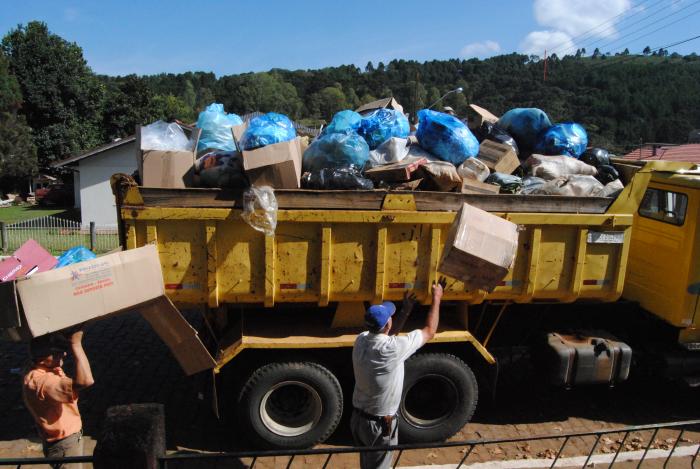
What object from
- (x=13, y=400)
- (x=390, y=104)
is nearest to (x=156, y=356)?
(x=13, y=400)

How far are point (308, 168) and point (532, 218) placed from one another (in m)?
1.98

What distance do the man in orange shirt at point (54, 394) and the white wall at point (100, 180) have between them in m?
20.1

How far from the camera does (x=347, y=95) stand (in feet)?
236

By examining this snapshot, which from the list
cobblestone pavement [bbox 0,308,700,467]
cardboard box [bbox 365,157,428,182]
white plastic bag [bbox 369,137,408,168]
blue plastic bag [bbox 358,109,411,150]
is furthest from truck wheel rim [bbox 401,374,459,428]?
blue plastic bag [bbox 358,109,411,150]

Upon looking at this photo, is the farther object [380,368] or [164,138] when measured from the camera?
[164,138]

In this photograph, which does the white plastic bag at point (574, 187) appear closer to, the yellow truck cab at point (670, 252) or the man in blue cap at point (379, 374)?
the yellow truck cab at point (670, 252)

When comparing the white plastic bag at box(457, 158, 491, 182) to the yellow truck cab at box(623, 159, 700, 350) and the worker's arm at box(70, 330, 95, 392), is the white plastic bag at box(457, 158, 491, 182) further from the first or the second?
the worker's arm at box(70, 330, 95, 392)

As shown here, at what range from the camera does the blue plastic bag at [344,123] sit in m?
5.18

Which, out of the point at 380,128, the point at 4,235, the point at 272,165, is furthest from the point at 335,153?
the point at 4,235

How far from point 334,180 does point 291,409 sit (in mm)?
1996

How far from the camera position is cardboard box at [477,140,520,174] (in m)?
5.16

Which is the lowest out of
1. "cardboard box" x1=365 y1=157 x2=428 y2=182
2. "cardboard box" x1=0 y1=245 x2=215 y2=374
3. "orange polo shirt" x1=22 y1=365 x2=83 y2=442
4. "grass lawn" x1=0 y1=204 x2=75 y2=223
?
"grass lawn" x1=0 y1=204 x2=75 y2=223

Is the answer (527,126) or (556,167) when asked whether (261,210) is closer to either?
(556,167)

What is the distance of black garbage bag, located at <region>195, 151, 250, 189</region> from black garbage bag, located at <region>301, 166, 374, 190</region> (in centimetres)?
52
